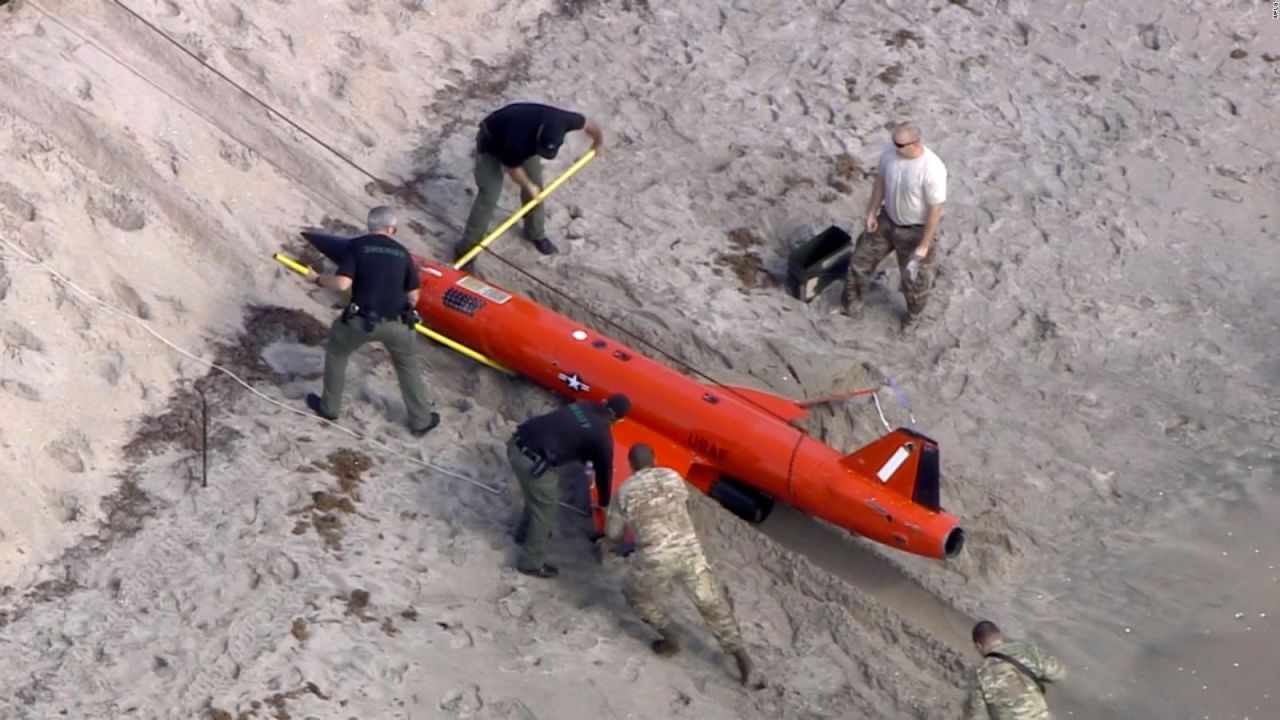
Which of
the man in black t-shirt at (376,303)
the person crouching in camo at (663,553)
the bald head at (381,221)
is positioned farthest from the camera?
the bald head at (381,221)

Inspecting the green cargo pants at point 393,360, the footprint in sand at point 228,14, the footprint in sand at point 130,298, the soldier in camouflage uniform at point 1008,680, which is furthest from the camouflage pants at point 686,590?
the footprint in sand at point 228,14

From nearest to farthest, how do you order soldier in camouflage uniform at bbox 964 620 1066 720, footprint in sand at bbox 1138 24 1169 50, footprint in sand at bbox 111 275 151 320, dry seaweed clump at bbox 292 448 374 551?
soldier in camouflage uniform at bbox 964 620 1066 720, dry seaweed clump at bbox 292 448 374 551, footprint in sand at bbox 111 275 151 320, footprint in sand at bbox 1138 24 1169 50

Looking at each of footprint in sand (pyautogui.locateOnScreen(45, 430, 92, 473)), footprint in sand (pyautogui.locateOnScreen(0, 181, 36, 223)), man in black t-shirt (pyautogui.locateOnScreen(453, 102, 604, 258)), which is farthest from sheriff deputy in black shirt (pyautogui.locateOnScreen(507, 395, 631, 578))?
footprint in sand (pyautogui.locateOnScreen(0, 181, 36, 223))

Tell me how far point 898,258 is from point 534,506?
4.15 m

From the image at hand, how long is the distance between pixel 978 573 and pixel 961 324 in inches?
103

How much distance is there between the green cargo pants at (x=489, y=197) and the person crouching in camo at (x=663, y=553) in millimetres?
3898

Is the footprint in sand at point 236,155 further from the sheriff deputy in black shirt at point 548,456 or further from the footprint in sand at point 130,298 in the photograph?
the sheriff deputy in black shirt at point 548,456

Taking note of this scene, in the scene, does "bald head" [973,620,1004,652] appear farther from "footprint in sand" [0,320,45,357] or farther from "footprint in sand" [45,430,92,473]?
"footprint in sand" [0,320,45,357]

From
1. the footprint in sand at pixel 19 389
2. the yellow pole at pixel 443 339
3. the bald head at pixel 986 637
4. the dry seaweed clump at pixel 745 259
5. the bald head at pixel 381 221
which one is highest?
the bald head at pixel 381 221

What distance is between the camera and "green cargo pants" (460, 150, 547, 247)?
1293 centimetres

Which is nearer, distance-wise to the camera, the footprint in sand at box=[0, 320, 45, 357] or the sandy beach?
the sandy beach

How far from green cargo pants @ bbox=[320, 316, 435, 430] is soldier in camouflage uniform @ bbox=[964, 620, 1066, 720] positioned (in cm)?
438

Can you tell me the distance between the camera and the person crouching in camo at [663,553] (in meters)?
9.60

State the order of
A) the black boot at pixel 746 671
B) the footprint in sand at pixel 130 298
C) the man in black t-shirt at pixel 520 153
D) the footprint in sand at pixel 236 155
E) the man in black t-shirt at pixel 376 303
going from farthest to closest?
the footprint in sand at pixel 236 155
the man in black t-shirt at pixel 520 153
the footprint in sand at pixel 130 298
the man in black t-shirt at pixel 376 303
the black boot at pixel 746 671
